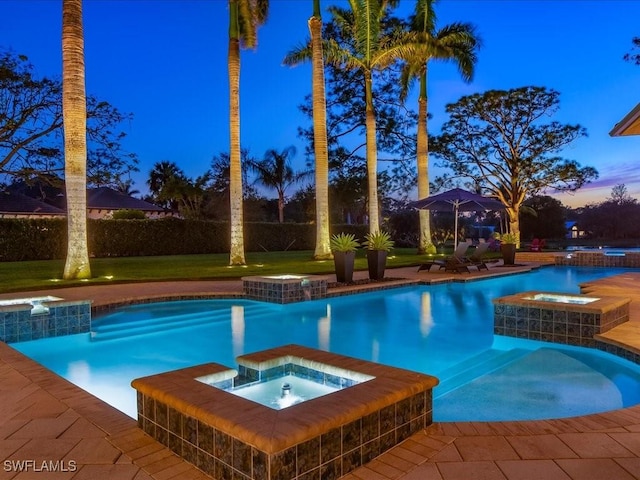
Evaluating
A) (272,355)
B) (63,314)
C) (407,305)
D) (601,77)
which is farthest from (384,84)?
→ (272,355)

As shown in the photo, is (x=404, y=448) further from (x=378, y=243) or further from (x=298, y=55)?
(x=298, y=55)

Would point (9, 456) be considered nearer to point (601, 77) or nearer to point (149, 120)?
point (601, 77)

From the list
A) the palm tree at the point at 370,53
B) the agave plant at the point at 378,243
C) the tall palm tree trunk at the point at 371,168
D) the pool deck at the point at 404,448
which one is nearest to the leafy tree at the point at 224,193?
the palm tree at the point at 370,53

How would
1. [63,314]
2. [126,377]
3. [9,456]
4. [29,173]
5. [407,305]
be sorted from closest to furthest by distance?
[9,456] < [126,377] < [63,314] < [407,305] < [29,173]

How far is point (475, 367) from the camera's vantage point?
17.4 ft

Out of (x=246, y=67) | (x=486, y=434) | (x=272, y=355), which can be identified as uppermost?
(x=246, y=67)

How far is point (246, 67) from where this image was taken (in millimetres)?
32094

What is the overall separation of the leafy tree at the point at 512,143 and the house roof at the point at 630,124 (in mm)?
22064

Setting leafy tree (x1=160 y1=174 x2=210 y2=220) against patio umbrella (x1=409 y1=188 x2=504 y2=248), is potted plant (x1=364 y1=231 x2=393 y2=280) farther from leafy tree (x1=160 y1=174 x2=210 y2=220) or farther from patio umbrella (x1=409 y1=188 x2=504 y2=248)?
leafy tree (x1=160 y1=174 x2=210 y2=220)

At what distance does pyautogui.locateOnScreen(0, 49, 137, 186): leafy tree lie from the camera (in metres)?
15.4

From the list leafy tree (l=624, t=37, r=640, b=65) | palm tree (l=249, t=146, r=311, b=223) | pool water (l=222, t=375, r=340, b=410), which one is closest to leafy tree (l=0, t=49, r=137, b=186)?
pool water (l=222, t=375, r=340, b=410)

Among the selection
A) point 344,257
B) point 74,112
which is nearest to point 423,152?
point 344,257

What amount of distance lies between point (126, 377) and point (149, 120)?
39367mm

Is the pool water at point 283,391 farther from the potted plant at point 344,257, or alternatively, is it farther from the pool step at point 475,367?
the potted plant at point 344,257
